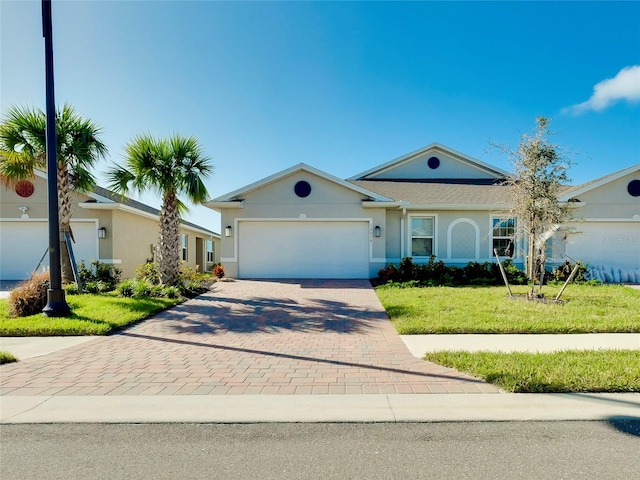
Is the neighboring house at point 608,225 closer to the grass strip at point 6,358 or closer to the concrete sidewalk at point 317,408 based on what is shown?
the concrete sidewalk at point 317,408

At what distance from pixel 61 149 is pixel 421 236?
13488 mm

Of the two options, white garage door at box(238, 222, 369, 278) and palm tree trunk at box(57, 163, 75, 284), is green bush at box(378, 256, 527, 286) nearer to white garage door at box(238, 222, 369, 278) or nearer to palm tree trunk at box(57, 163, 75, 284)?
white garage door at box(238, 222, 369, 278)

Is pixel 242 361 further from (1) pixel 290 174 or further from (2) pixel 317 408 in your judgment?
(1) pixel 290 174

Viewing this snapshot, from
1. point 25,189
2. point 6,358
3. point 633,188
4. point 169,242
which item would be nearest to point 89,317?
point 6,358

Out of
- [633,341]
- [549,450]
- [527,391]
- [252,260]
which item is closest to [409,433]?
[549,450]

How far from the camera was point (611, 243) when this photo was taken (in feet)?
45.9

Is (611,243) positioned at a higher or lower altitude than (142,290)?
higher

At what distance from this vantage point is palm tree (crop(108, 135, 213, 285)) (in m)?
10.5

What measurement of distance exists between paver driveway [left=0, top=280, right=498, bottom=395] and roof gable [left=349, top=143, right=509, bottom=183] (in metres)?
12.0

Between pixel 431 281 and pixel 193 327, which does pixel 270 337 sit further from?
pixel 431 281

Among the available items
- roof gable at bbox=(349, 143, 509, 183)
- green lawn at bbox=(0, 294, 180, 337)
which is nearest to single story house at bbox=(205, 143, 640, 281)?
roof gable at bbox=(349, 143, 509, 183)

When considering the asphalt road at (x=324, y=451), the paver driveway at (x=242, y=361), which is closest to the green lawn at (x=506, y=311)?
the paver driveway at (x=242, y=361)

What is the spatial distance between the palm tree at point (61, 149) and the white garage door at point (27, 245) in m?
3.56

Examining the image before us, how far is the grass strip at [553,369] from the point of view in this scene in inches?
152
